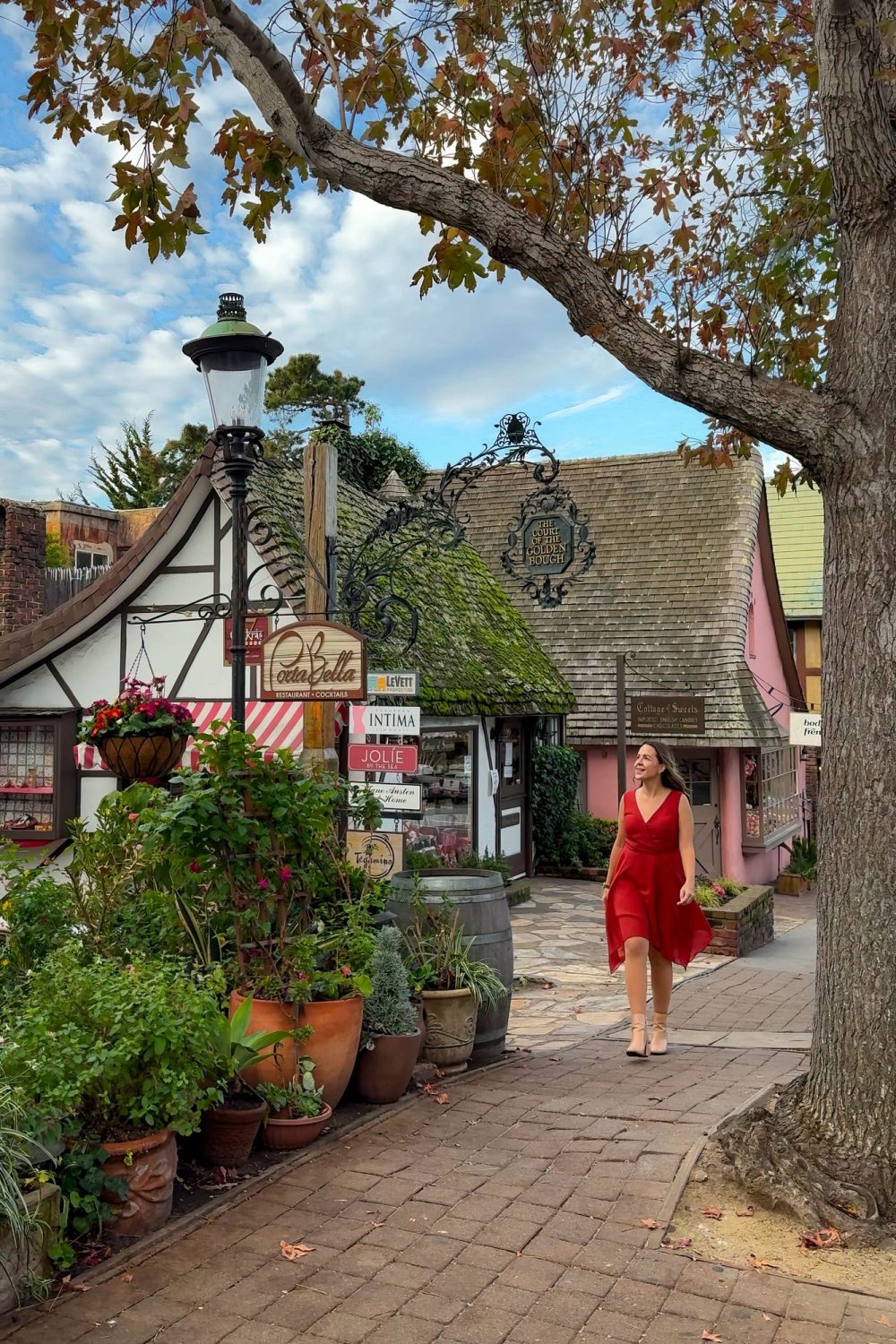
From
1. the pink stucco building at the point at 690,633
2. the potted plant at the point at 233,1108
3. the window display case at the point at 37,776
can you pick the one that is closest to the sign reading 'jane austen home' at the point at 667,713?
the pink stucco building at the point at 690,633

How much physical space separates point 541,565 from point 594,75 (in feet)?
11.3

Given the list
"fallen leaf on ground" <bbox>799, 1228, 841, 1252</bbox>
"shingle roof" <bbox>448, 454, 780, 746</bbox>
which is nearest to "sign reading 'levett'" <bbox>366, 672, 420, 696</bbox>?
"fallen leaf on ground" <bbox>799, 1228, 841, 1252</bbox>

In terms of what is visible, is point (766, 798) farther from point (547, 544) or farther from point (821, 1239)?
point (821, 1239)

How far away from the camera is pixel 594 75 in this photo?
19.4ft

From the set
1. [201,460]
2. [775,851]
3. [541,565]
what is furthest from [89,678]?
[775,851]

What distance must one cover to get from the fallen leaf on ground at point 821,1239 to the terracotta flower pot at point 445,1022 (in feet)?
8.21

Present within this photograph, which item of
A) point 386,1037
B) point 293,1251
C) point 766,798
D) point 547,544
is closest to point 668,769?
point 386,1037

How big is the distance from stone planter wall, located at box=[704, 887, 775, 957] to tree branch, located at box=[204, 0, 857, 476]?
772 centimetres

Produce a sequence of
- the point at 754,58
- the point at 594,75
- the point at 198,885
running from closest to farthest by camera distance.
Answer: the point at 198,885
the point at 594,75
the point at 754,58

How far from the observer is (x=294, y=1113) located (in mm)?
4949

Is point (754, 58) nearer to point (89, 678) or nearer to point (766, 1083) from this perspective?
point (766, 1083)

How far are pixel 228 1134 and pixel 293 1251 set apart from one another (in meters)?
0.81

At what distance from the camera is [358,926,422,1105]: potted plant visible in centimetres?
554

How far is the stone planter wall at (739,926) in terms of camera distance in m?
11.4
